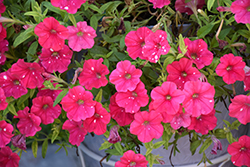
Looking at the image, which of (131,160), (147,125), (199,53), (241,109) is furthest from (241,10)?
(131,160)

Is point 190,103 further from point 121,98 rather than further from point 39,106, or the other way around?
point 39,106

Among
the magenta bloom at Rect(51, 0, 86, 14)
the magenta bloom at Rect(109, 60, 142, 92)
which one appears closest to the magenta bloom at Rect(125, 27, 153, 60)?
the magenta bloom at Rect(109, 60, 142, 92)

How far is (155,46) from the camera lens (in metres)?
0.56

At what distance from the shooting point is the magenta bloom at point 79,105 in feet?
1.99

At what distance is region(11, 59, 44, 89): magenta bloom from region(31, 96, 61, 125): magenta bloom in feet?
0.22

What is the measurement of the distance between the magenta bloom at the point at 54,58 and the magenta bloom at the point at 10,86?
9cm

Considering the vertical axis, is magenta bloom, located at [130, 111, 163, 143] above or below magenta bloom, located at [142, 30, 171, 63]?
below

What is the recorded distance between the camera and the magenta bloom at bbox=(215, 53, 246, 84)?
23.5 inches

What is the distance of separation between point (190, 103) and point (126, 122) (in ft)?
0.55

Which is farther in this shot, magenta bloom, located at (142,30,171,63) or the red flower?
the red flower

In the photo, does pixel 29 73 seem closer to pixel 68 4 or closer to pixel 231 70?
pixel 68 4

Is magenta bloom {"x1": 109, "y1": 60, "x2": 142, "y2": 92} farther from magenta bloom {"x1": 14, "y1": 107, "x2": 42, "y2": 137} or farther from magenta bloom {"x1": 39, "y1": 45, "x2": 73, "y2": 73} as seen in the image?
magenta bloom {"x1": 14, "y1": 107, "x2": 42, "y2": 137}

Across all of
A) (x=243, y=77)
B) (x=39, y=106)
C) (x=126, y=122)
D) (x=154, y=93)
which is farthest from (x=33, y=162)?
(x=243, y=77)

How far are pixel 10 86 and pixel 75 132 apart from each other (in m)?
0.21
